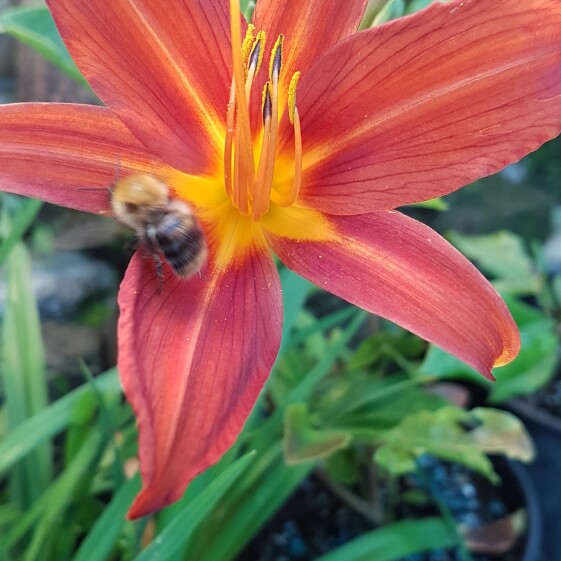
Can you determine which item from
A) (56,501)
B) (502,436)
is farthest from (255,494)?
(502,436)

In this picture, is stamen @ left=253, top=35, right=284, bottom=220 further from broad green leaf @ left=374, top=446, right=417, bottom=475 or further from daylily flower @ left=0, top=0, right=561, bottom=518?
broad green leaf @ left=374, top=446, right=417, bottom=475

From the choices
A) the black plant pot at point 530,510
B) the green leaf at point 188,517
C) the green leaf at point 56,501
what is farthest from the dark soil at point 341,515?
the green leaf at point 188,517

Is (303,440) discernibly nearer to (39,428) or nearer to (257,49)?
(39,428)

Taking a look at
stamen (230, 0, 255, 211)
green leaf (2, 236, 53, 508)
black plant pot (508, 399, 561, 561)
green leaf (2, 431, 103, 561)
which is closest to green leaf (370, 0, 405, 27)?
stamen (230, 0, 255, 211)

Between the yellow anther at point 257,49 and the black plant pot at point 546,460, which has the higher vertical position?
the yellow anther at point 257,49

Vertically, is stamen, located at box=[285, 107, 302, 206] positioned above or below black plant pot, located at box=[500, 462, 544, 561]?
above

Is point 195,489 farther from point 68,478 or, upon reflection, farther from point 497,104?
point 497,104

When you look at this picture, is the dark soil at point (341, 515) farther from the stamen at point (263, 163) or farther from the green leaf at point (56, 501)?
the stamen at point (263, 163)

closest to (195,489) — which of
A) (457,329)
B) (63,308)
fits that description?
(457,329)
